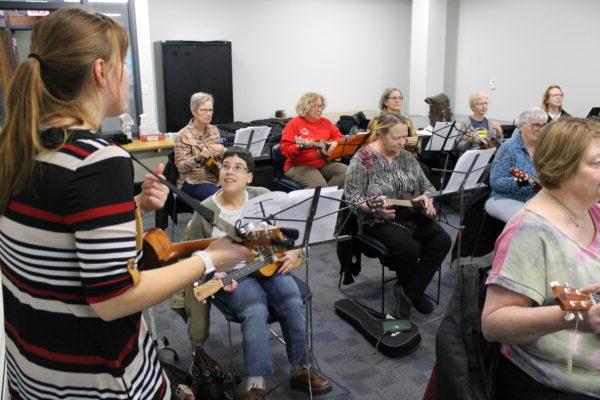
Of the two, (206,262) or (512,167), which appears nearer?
(206,262)

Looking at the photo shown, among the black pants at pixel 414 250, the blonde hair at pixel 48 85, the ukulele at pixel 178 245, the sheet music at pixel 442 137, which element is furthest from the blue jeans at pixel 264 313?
the sheet music at pixel 442 137

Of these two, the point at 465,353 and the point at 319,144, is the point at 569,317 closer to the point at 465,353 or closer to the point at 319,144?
the point at 465,353

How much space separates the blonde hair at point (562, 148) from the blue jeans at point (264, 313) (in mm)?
1384

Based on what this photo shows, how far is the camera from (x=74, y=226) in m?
0.93

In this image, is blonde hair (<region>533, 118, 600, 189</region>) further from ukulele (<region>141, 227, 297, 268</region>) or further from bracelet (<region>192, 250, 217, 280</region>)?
bracelet (<region>192, 250, 217, 280</region>)

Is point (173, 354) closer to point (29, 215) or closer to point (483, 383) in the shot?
point (483, 383)

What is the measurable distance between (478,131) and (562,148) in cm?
423

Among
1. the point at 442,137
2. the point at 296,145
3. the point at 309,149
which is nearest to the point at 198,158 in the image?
the point at 296,145

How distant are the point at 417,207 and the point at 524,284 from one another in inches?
79.2

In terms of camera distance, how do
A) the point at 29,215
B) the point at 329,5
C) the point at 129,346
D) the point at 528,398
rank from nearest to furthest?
the point at 29,215 → the point at 129,346 → the point at 528,398 → the point at 329,5

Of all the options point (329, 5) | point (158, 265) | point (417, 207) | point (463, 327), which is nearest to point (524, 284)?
point (463, 327)

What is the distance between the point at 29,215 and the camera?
3.19 ft

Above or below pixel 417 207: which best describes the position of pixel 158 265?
above

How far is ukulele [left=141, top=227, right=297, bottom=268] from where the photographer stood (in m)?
1.17
